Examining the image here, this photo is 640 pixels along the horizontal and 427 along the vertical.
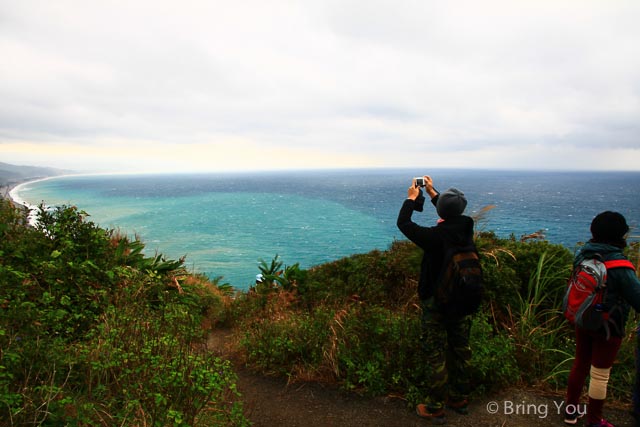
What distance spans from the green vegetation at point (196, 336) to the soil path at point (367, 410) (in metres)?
0.14

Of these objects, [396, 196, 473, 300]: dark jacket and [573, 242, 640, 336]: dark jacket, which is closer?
[573, 242, 640, 336]: dark jacket

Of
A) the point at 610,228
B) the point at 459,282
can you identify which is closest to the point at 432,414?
the point at 459,282

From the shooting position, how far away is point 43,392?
8.88ft

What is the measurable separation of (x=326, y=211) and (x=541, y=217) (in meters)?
39.4

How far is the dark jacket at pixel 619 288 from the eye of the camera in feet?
9.11

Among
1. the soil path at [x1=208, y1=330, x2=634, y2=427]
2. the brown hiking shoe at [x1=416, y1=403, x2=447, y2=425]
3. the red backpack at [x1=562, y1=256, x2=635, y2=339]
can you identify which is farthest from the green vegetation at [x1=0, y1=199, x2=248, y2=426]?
the red backpack at [x1=562, y1=256, x2=635, y2=339]

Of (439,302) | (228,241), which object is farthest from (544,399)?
(228,241)

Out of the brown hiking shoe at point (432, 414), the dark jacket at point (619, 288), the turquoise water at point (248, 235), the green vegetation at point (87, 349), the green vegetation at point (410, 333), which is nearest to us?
the green vegetation at point (87, 349)

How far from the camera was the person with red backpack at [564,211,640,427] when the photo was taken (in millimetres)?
2826

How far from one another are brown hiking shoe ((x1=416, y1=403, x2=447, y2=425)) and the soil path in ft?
0.20

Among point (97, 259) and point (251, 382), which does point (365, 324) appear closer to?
point (251, 382)

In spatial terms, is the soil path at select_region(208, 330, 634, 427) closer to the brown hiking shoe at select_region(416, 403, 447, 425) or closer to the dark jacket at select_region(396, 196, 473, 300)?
the brown hiking shoe at select_region(416, 403, 447, 425)

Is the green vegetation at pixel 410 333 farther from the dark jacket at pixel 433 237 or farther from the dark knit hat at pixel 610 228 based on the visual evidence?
the dark knit hat at pixel 610 228

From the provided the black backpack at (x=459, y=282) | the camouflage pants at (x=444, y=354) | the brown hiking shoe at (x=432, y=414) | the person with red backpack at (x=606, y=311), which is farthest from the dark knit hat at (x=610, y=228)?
the brown hiking shoe at (x=432, y=414)
